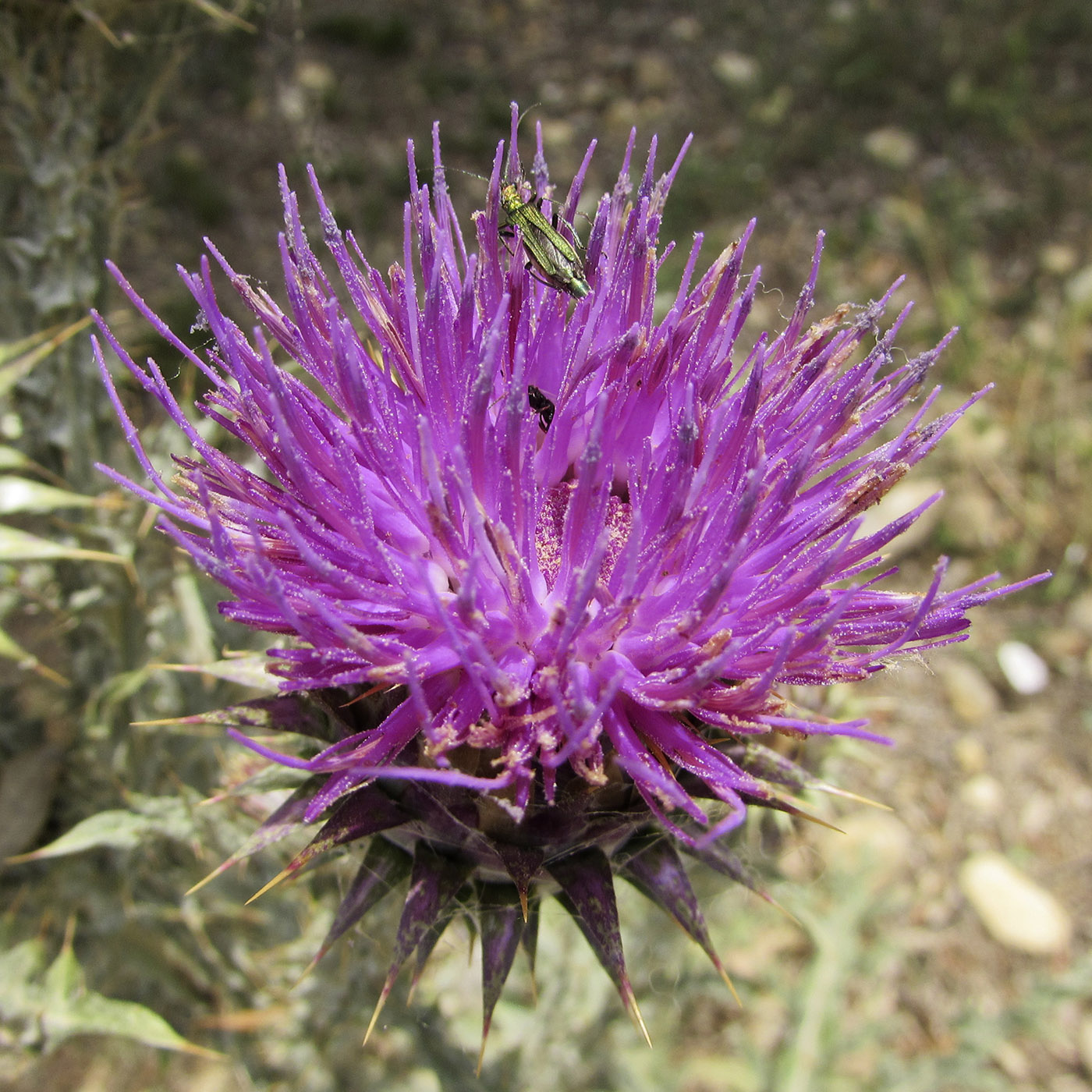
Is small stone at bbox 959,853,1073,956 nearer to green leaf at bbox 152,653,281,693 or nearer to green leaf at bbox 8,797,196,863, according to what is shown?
green leaf at bbox 8,797,196,863

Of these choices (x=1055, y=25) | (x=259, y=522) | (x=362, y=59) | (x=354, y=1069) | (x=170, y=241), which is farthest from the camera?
(x=362, y=59)

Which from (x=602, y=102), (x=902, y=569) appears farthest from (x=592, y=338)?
(x=602, y=102)

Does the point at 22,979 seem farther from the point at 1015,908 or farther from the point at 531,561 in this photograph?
the point at 1015,908

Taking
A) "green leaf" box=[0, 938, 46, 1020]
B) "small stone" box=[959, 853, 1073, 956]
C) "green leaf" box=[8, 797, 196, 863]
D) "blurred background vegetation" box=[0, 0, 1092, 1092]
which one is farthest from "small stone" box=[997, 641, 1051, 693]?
"green leaf" box=[0, 938, 46, 1020]

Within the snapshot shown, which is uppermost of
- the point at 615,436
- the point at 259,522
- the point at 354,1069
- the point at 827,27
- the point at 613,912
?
the point at 827,27

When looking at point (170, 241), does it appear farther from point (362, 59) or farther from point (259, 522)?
point (259, 522)

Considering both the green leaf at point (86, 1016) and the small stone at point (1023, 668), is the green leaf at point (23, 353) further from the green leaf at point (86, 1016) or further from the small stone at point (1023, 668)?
the small stone at point (1023, 668)

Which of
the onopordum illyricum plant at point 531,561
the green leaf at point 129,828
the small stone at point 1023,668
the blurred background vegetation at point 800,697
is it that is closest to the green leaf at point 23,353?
the blurred background vegetation at point 800,697
